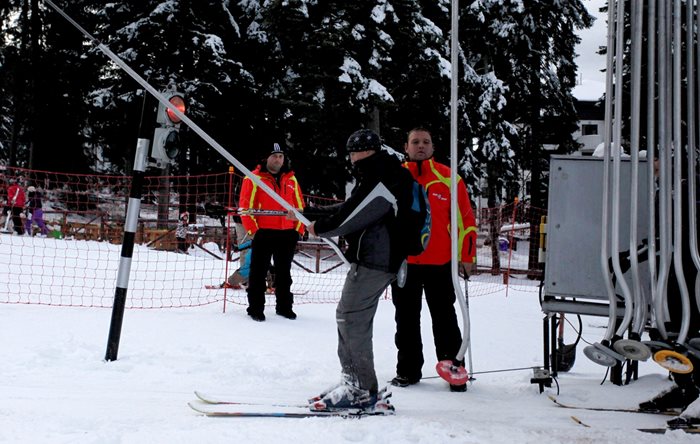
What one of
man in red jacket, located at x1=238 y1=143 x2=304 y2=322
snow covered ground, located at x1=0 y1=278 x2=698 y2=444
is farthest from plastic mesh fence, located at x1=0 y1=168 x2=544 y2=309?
snow covered ground, located at x1=0 y1=278 x2=698 y2=444

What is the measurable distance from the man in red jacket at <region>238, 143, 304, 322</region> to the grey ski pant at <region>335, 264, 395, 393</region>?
279 cm

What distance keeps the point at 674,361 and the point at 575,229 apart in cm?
130

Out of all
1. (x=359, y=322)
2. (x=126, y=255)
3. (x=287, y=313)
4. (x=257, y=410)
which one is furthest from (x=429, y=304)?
(x=287, y=313)

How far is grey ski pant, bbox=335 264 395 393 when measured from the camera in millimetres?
3758

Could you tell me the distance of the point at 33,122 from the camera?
25.2m

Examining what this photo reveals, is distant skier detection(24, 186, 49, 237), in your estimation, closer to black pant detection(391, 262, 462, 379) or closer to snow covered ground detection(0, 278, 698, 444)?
snow covered ground detection(0, 278, 698, 444)

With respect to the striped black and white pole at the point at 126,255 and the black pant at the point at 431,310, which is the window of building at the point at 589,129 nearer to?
the black pant at the point at 431,310

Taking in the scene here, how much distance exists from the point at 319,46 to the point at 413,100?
4038 millimetres

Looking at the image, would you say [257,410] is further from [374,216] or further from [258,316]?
[258,316]

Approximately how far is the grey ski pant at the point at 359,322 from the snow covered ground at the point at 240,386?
0.31 m

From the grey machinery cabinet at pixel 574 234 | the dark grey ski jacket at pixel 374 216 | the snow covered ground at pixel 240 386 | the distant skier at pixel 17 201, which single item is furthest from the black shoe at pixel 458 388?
the distant skier at pixel 17 201

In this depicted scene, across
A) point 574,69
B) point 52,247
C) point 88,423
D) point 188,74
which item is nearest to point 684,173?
point 88,423

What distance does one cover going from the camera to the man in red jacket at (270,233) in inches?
259

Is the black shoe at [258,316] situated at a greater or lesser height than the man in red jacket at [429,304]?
lesser
